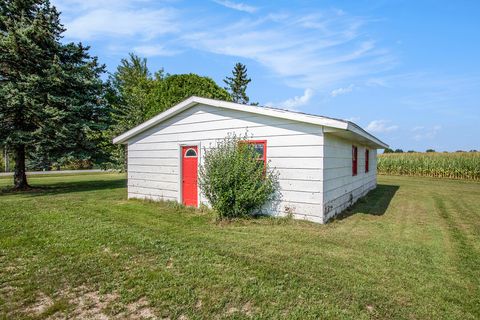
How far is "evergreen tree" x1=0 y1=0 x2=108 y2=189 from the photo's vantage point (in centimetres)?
1202

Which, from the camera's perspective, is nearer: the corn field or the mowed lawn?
the mowed lawn

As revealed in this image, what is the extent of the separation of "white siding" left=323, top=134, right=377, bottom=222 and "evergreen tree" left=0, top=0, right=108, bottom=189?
452 inches

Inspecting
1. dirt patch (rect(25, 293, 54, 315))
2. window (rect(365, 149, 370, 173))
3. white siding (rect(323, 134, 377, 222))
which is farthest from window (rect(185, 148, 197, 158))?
window (rect(365, 149, 370, 173))

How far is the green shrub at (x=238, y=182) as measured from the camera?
6746 millimetres

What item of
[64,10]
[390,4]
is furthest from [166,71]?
[390,4]

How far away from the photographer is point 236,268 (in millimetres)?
3912

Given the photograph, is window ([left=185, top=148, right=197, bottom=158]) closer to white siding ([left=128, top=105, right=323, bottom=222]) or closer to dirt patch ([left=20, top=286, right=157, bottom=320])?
white siding ([left=128, top=105, right=323, bottom=222])

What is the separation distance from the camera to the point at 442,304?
3061 millimetres

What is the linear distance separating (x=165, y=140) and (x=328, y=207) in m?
5.82

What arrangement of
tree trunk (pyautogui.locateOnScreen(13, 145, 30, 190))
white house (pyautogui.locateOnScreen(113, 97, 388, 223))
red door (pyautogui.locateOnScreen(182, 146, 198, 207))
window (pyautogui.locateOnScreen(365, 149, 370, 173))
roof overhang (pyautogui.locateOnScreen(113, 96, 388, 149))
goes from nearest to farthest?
roof overhang (pyautogui.locateOnScreen(113, 96, 388, 149)) < white house (pyautogui.locateOnScreen(113, 97, 388, 223)) < red door (pyautogui.locateOnScreen(182, 146, 198, 207)) < window (pyautogui.locateOnScreen(365, 149, 370, 173)) < tree trunk (pyautogui.locateOnScreen(13, 145, 30, 190))

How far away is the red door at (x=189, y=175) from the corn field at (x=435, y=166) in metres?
22.8

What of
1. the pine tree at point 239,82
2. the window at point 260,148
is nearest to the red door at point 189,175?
the window at point 260,148

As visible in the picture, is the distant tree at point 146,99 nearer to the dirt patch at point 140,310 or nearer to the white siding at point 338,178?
the white siding at point 338,178

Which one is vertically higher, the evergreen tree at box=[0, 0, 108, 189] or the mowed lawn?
the evergreen tree at box=[0, 0, 108, 189]
